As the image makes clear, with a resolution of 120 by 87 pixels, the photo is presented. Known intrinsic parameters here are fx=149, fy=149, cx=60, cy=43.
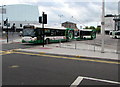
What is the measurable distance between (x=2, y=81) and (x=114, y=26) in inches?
4723

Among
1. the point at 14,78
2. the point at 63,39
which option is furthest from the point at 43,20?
the point at 14,78

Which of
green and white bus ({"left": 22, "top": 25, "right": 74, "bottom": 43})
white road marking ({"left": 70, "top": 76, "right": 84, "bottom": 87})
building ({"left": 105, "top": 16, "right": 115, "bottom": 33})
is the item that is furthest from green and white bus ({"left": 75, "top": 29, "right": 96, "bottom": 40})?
building ({"left": 105, "top": 16, "right": 115, "bottom": 33})

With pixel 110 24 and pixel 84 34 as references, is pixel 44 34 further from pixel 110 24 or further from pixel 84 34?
pixel 110 24

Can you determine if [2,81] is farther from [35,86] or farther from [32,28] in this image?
[32,28]

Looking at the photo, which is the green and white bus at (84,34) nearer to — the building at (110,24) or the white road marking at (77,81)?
the white road marking at (77,81)

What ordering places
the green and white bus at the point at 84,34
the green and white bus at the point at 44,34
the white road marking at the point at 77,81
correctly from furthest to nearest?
the green and white bus at the point at 84,34 → the green and white bus at the point at 44,34 → the white road marking at the point at 77,81

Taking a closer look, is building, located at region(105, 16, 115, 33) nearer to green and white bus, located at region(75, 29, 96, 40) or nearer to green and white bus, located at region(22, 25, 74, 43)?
green and white bus, located at region(75, 29, 96, 40)

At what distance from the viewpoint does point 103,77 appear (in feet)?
21.4

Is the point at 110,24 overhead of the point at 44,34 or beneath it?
overhead

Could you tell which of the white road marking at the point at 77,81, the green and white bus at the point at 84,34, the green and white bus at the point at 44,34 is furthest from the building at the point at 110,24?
A: the white road marking at the point at 77,81

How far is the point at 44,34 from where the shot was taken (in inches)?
917

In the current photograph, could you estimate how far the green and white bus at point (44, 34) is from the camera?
21453mm

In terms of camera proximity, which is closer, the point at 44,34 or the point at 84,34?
the point at 44,34

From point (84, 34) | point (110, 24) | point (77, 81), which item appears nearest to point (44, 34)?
point (84, 34)
